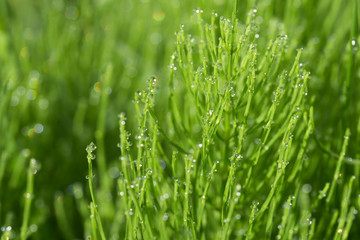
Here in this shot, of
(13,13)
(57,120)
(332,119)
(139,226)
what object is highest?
(13,13)

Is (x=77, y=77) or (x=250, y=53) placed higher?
(x=77, y=77)

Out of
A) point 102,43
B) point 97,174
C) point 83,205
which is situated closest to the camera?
point 83,205

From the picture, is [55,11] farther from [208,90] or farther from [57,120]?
[208,90]

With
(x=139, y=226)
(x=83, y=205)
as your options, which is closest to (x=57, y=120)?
(x=83, y=205)

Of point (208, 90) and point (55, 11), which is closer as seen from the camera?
point (208, 90)

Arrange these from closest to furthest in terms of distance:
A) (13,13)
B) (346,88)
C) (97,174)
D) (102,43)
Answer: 1. (346,88)
2. (97,174)
3. (102,43)
4. (13,13)

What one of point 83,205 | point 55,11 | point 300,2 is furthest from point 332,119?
point 55,11
